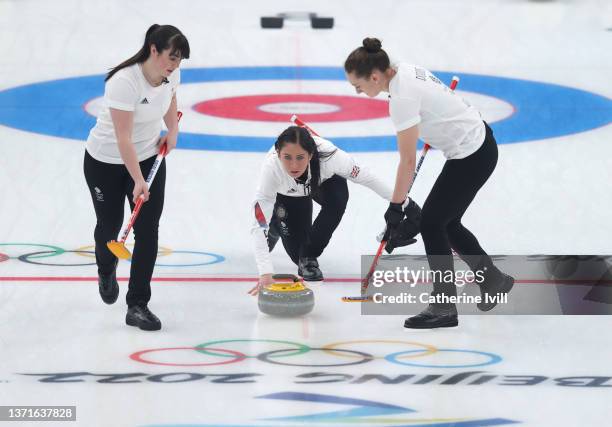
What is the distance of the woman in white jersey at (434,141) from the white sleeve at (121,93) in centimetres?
97

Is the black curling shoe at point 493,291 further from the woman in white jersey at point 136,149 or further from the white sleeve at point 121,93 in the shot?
the white sleeve at point 121,93

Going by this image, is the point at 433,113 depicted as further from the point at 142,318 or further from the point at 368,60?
the point at 142,318

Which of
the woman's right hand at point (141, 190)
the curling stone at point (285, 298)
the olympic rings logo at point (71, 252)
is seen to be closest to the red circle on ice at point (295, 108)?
the olympic rings logo at point (71, 252)

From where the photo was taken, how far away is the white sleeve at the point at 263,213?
17.8 feet

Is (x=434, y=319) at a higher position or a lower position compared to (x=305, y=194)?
lower

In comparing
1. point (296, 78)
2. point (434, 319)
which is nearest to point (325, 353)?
point (434, 319)

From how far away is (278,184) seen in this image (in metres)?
5.92

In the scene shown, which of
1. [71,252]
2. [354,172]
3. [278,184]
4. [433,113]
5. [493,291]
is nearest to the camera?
[433,113]

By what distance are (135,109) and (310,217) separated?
1.59m

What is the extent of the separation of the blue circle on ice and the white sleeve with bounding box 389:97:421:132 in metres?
4.32

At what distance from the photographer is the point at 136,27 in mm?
17156

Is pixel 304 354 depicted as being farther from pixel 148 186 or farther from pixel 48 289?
pixel 48 289

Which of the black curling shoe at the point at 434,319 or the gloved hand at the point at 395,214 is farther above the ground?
the gloved hand at the point at 395,214

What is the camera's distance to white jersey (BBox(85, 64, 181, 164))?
193 inches
